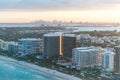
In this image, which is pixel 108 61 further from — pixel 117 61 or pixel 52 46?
pixel 52 46

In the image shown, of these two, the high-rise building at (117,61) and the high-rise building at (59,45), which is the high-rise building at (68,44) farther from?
the high-rise building at (117,61)

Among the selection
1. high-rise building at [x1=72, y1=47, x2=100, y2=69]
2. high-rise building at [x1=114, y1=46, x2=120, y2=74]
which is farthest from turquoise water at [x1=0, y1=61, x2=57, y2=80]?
high-rise building at [x1=114, y1=46, x2=120, y2=74]

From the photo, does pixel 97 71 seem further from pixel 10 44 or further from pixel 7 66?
pixel 10 44

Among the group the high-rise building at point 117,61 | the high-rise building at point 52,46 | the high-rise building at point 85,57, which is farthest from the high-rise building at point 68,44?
the high-rise building at point 117,61

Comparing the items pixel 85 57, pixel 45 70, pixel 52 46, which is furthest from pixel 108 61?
pixel 52 46

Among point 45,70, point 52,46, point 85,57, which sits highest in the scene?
point 52,46

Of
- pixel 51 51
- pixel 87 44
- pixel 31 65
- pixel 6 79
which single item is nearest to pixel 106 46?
pixel 87 44
